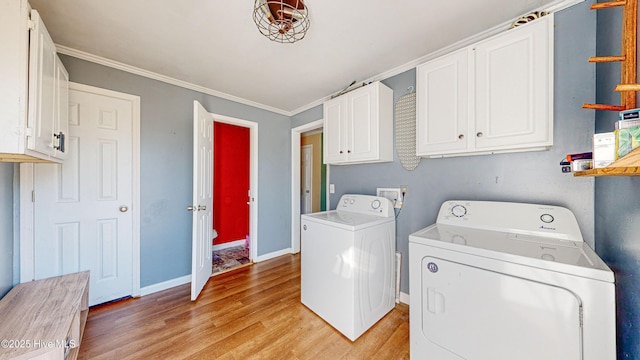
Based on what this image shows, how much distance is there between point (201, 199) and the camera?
7.52 ft

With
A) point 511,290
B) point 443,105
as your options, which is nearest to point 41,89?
point 443,105

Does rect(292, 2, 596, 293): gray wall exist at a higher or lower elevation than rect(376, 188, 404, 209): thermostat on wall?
higher

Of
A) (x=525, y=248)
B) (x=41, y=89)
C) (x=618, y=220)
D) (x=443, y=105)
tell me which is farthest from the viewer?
(x=443, y=105)

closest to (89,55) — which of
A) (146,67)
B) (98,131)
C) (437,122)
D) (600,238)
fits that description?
(146,67)

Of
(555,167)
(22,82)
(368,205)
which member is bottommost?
(368,205)

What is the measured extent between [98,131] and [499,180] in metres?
3.38

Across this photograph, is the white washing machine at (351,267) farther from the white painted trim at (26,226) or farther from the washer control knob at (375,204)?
the white painted trim at (26,226)

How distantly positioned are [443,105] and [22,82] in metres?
2.43

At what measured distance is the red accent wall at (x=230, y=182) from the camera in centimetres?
367

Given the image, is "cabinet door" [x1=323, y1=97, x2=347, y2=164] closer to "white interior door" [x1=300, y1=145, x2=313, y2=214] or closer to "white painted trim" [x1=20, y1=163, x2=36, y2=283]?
"white interior door" [x1=300, y1=145, x2=313, y2=214]

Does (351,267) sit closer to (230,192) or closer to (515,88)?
(515,88)

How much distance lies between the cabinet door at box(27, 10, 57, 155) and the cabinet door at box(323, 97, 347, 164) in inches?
80.2

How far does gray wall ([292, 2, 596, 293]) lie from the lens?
132cm

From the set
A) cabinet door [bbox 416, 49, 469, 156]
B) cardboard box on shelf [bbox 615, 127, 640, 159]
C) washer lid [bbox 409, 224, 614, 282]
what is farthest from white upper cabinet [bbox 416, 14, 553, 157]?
cardboard box on shelf [bbox 615, 127, 640, 159]
